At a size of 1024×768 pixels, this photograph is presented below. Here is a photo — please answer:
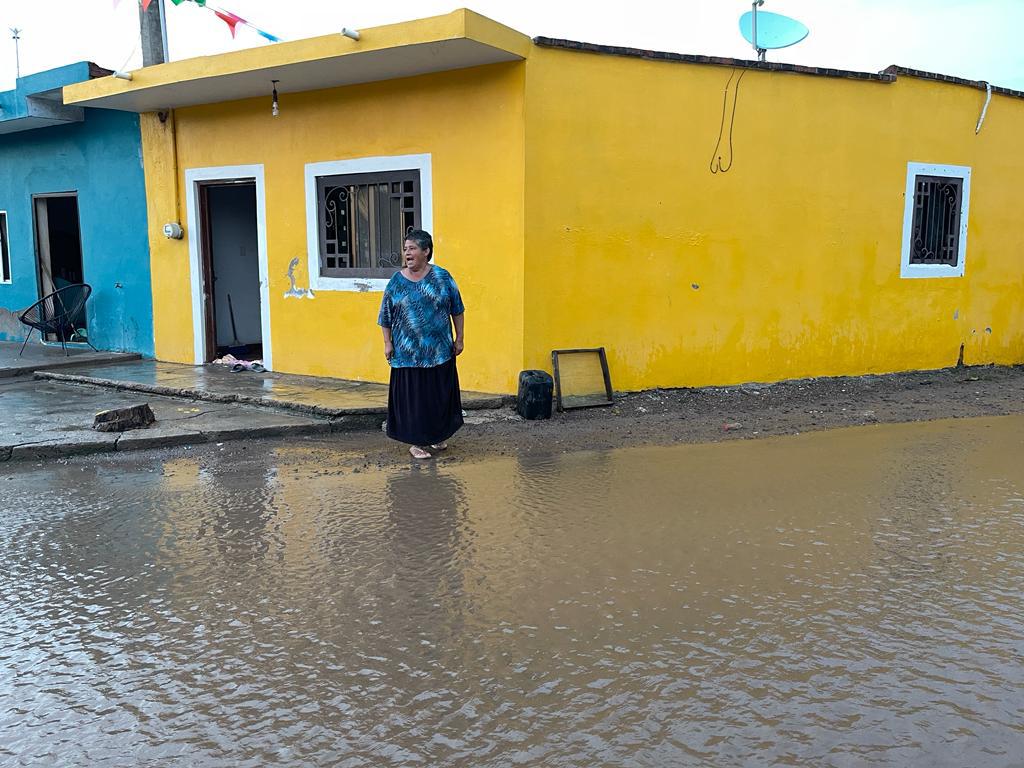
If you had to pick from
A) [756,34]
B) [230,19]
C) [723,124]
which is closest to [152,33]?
[230,19]

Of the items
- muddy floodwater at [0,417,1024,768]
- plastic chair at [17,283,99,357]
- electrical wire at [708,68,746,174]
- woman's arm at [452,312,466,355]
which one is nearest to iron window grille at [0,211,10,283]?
plastic chair at [17,283,99,357]

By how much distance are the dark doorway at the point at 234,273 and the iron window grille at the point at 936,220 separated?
26.4ft

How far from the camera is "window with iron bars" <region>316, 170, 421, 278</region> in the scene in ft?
28.7

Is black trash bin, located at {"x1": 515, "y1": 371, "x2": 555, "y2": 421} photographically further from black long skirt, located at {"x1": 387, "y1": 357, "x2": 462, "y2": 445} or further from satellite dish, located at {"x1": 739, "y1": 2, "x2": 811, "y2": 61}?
satellite dish, located at {"x1": 739, "y1": 2, "x2": 811, "y2": 61}

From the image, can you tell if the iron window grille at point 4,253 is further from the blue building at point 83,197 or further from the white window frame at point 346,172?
the white window frame at point 346,172

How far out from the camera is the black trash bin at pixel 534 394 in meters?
7.79

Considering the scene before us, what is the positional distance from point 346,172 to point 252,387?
239 cm

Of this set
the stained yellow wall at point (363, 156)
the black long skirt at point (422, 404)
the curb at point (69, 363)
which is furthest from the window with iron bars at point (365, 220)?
the curb at point (69, 363)

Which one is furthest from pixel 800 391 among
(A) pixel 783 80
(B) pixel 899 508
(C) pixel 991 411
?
(B) pixel 899 508

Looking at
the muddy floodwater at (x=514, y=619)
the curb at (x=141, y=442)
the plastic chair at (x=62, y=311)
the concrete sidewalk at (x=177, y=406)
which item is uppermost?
the plastic chair at (x=62, y=311)

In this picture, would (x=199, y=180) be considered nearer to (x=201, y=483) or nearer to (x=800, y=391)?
(x=201, y=483)

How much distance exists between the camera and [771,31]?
1025 cm

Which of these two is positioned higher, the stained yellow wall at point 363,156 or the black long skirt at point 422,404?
the stained yellow wall at point 363,156

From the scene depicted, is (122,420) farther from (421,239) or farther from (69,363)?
(69,363)
